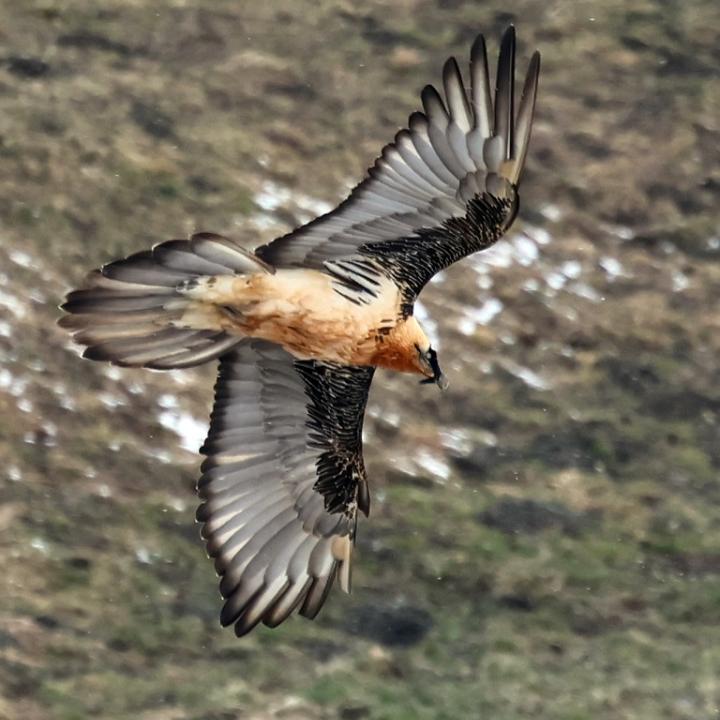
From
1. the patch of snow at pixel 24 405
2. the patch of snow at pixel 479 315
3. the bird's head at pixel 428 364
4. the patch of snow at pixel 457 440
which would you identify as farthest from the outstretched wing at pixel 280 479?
the patch of snow at pixel 479 315

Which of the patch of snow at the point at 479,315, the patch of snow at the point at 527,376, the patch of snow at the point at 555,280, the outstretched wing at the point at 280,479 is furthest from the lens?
the patch of snow at the point at 555,280

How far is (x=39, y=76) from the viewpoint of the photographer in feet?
50.0

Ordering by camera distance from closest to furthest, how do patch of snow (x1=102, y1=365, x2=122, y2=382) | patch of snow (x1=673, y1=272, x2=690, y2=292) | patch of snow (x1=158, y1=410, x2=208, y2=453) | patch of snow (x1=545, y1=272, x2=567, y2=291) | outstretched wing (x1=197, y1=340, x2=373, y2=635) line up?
1. outstretched wing (x1=197, y1=340, x2=373, y2=635)
2. patch of snow (x1=158, y1=410, x2=208, y2=453)
3. patch of snow (x1=102, y1=365, x2=122, y2=382)
4. patch of snow (x1=545, y1=272, x2=567, y2=291)
5. patch of snow (x1=673, y1=272, x2=690, y2=292)

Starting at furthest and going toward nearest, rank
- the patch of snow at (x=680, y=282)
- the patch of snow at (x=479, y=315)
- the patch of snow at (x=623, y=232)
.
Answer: the patch of snow at (x=623, y=232)
the patch of snow at (x=680, y=282)
the patch of snow at (x=479, y=315)

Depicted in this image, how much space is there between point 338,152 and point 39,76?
2755 mm

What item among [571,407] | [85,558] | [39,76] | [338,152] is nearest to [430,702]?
[85,558]

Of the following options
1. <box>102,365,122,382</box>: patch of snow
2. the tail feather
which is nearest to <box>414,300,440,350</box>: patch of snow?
<box>102,365,122,382</box>: patch of snow

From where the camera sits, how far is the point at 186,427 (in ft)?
40.6

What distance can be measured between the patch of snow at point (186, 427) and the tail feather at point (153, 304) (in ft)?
12.9

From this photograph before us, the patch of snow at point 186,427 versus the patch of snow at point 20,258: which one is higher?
the patch of snow at point 20,258

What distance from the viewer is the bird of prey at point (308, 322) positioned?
823cm

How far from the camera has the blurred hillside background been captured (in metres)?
10.8

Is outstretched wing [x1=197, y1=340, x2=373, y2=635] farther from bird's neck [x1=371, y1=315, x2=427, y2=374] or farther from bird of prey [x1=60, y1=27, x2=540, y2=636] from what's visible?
bird's neck [x1=371, y1=315, x2=427, y2=374]

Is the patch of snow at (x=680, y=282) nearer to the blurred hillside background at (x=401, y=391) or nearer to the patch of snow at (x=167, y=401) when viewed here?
the blurred hillside background at (x=401, y=391)
